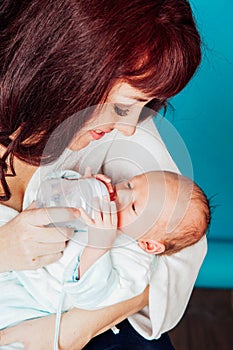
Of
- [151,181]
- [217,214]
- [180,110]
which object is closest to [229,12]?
[180,110]

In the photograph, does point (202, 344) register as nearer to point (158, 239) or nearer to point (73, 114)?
point (158, 239)

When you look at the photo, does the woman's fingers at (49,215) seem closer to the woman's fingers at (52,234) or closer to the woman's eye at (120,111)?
the woman's fingers at (52,234)

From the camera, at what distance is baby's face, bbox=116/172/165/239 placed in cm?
91

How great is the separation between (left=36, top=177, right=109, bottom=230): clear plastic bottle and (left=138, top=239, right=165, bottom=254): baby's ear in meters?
0.11

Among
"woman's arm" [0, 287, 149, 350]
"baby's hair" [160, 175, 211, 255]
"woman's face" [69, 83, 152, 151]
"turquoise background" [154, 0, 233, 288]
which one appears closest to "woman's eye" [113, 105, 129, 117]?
"woman's face" [69, 83, 152, 151]

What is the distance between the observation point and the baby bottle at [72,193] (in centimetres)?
88

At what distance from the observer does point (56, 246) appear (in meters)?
0.93

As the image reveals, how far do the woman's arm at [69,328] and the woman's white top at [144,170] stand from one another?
Answer: 0.18ft

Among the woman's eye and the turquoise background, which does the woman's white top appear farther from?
the turquoise background

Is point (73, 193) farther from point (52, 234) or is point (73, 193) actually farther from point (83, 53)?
point (83, 53)

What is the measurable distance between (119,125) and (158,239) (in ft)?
0.57

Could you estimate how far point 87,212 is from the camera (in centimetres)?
87

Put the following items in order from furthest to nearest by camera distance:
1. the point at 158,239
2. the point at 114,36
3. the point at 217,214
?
1. the point at 217,214
2. the point at 158,239
3. the point at 114,36

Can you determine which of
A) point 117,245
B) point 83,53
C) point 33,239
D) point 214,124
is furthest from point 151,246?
point 214,124
